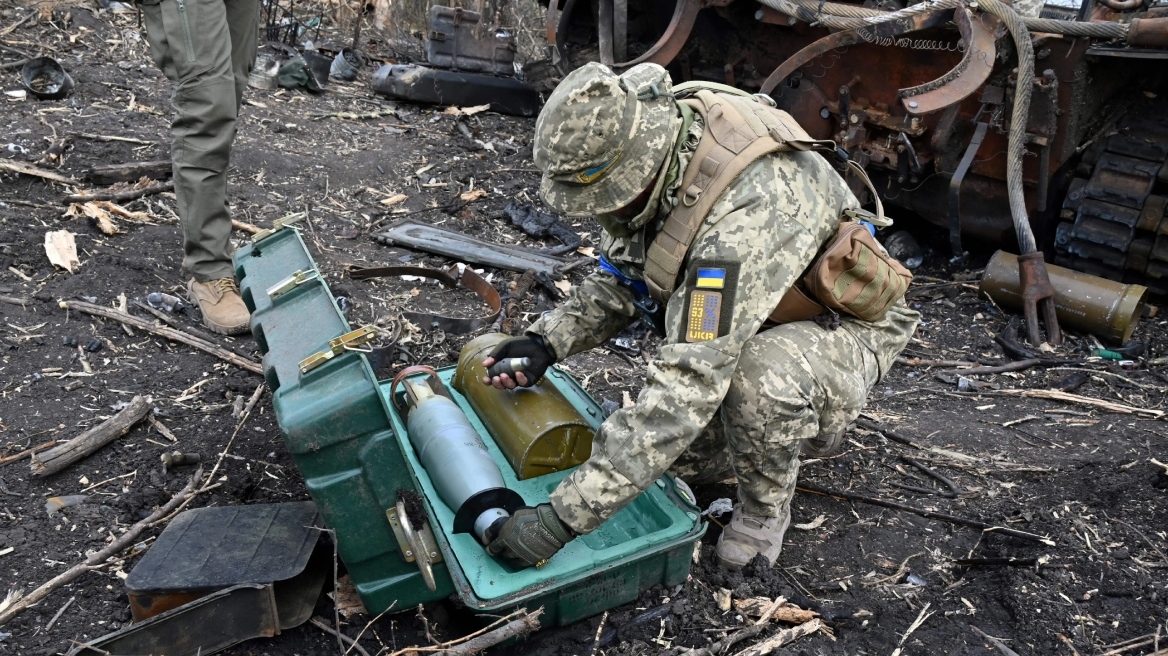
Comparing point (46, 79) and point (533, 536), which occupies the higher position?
point (46, 79)

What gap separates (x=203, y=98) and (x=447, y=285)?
5.92ft

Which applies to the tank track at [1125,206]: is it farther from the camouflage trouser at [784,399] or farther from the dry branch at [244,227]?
the dry branch at [244,227]

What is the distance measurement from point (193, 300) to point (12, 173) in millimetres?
2003

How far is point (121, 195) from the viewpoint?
559 centimetres

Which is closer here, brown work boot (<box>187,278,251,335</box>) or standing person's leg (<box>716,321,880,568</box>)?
standing person's leg (<box>716,321,880,568</box>)

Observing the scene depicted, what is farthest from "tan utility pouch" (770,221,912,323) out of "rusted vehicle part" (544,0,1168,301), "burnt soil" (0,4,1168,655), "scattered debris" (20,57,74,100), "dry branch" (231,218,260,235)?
"scattered debris" (20,57,74,100)

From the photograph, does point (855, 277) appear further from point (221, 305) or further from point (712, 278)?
point (221, 305)

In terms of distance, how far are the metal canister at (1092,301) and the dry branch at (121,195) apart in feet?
18.2

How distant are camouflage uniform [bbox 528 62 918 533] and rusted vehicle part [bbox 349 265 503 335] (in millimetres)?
1412

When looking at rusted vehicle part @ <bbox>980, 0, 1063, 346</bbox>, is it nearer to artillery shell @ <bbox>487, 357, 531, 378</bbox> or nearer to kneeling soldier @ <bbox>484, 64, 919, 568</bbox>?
kneeling soldier @ <bbox>484, 64, 919, 568</bbox>

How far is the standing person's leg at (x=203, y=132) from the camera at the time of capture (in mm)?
4211

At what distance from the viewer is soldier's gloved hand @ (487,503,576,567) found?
2594 millimetres

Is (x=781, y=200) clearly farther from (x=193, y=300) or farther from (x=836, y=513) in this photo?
(x=193, y=300)

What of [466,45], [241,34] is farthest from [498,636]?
[466,45]
